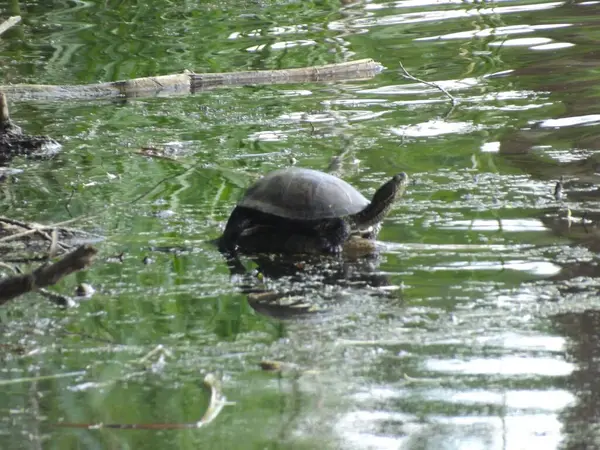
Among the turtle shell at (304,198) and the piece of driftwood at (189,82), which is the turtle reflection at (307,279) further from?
the piece of driftwood at (189,82)

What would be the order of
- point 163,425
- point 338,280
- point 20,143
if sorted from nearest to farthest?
point 163,425, point 338,280, point 20,143

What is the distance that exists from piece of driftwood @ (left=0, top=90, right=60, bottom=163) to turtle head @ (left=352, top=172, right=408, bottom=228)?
335 centimetres

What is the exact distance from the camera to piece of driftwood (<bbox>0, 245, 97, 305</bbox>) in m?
3.52

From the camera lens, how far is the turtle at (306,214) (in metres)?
5.44

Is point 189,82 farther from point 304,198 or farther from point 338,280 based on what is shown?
point 338,280

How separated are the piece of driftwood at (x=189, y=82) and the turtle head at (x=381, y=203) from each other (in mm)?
5148

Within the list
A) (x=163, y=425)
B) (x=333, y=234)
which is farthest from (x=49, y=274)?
(x=333, y=234)

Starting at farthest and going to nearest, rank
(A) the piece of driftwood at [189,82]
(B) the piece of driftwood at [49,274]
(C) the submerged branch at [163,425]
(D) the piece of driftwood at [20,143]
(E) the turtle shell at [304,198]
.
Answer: (A) the piece of driftwood at [189,82]
(D) the piece of driftwood at [20,143]
(E) the turtle shell at [304,198]
(B) the piece of driftwood at [49,274]
(C) the submerged branch at [163,425]

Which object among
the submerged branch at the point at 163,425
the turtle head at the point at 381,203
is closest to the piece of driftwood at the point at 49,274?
the submerged branch at the point at 163,425

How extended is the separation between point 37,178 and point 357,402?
427 cm

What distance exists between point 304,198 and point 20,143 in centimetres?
342

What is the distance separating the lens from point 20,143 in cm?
807

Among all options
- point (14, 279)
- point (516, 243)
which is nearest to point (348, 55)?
point (516, 243)

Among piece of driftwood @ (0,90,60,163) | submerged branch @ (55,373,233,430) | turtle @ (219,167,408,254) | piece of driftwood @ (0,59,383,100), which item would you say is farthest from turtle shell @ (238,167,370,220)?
piece of driftwood @ (0,59,383,100)
